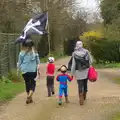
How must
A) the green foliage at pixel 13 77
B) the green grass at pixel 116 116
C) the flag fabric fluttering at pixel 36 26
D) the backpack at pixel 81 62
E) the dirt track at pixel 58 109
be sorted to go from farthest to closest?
1. the green foliage at pixel 13 77
2. the flag fabric fluttering at pixel 36 26
3. the backpack at pixel 81 62
4. the dirt track at pixel 58 109
5. the green grass at pixel 116 116

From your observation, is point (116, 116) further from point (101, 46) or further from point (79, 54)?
point (101, 46)

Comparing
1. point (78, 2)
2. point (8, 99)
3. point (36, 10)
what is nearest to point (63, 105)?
point (8, 99)

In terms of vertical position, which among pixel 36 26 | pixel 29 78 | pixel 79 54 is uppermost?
pixel 36 26

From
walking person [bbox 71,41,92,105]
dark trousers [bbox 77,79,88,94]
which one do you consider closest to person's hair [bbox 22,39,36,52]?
walking person [bbox 71,41,92,105]

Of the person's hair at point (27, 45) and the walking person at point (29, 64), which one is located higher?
the person's hair at point (27, 45)

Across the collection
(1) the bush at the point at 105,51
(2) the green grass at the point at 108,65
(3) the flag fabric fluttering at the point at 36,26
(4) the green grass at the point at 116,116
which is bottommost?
(2) the green grass at the point at 108,65

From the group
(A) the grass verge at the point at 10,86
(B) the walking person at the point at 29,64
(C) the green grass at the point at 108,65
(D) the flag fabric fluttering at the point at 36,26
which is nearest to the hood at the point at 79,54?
(B) the walking person at the point at 29,64

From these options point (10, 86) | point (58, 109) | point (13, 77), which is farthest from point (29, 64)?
point (13, 77)

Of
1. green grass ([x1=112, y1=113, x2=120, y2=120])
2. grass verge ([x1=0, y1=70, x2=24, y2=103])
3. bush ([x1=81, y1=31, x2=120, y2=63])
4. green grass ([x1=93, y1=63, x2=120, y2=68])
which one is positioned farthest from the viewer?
bush ([x1=81, y1=31, x2=120, y2=63])

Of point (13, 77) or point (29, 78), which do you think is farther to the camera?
point (13, 77)

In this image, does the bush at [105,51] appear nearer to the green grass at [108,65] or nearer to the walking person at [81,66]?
the green grass at [108,65]

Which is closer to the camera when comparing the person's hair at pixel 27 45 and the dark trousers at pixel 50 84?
the person's hair at pixel 27 45

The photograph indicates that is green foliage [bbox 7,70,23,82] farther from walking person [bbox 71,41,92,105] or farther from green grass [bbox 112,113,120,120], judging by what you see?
green grass [bbox 112,113,120,120]

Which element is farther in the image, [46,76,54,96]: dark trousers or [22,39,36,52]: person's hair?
[46,76,54,96]: dark trousers
